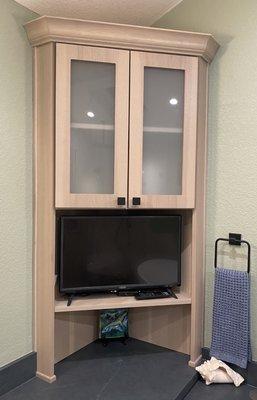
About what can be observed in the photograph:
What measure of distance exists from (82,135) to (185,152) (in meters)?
0.61

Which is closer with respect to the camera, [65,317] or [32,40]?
[32,40]

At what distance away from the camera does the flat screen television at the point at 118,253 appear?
78.0 inches

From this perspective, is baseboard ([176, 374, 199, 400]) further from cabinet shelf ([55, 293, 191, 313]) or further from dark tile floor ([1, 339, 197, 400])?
cabinet shelf ([55, 293, 191, 313])

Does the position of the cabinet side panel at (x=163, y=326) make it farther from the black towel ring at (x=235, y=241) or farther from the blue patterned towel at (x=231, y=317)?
the black towel ring at (x=235, y=241)

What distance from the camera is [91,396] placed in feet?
5.81

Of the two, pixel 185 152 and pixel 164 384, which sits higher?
pixel 185 152

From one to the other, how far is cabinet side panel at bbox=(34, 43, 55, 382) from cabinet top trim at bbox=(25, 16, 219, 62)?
0.07 m

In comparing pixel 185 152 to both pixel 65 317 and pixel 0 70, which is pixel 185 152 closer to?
pixel 0 70

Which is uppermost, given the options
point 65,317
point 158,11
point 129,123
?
point 158,11

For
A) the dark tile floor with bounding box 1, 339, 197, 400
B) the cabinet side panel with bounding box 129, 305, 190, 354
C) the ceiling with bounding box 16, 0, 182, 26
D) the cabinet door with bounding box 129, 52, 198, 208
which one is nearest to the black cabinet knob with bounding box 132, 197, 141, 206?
the cabinet door with bounding box 129, 52, 198, 208

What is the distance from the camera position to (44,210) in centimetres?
189

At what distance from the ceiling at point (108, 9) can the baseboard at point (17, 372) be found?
197cm

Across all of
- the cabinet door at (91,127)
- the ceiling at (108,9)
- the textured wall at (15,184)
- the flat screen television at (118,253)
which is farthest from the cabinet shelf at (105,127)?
the ceiling at (108,9)

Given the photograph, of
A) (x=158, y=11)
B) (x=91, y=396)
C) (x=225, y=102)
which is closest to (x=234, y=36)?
(x=225, y=102)
